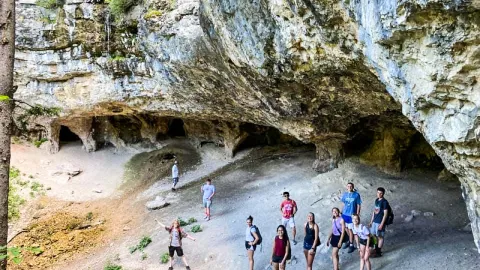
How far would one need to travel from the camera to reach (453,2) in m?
4.57

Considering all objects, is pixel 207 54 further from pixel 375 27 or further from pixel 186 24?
pixel 375 27

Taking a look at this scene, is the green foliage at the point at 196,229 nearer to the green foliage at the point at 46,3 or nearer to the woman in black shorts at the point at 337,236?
the woman in black shorts at the point at 337,236

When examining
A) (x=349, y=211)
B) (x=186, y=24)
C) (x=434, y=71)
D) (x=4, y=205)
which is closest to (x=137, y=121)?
(x=186, y=24)

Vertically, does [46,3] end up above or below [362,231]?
above

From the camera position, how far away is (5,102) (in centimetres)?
529

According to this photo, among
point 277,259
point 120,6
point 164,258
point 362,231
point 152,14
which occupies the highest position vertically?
point 120,6

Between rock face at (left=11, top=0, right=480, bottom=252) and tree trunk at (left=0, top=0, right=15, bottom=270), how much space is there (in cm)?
475

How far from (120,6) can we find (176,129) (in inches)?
376

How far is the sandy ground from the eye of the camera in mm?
9641

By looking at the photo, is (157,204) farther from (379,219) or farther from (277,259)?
(379,219)

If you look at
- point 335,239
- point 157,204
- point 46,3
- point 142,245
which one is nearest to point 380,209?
point 335,239

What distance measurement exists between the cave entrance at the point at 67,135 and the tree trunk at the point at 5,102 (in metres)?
20.0

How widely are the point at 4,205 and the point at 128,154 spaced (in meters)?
18.0

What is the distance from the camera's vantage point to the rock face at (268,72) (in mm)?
5527
